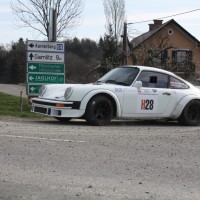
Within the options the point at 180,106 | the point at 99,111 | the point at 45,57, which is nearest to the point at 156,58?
the point at 45,57

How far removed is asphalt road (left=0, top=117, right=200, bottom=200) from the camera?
560 cm

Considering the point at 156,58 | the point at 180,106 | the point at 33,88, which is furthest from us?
the point at 156,58

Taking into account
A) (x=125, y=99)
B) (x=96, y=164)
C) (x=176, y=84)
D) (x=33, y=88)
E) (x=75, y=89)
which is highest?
(x=176, y=84)

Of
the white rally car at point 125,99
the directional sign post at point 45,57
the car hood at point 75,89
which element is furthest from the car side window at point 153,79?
the directional sign post at point 45,57

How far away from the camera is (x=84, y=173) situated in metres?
6.43

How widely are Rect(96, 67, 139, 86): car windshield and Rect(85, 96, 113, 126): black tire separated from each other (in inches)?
31.3

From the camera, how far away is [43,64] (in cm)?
1647

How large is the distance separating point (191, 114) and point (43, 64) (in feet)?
19.6

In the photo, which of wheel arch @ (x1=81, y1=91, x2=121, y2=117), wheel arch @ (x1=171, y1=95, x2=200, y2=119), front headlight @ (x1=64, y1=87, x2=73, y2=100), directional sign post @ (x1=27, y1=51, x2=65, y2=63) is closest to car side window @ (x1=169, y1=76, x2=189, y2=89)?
wheel arch @ (x1=171, y1=95, x2=200, y2=119)

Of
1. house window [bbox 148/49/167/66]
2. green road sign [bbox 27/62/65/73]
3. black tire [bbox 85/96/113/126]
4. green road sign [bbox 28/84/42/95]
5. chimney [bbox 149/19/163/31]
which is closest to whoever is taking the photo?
black tire [bbox 85/96/113/126]

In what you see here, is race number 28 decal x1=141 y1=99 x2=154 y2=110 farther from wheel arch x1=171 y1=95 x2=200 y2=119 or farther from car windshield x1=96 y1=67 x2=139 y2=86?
wheel arch x1=171 y1=95 x2=200 y2=119

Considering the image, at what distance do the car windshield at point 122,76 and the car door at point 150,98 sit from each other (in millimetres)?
193

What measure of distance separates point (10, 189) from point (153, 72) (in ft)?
24.1

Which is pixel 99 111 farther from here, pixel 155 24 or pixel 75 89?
pixel 155 24
